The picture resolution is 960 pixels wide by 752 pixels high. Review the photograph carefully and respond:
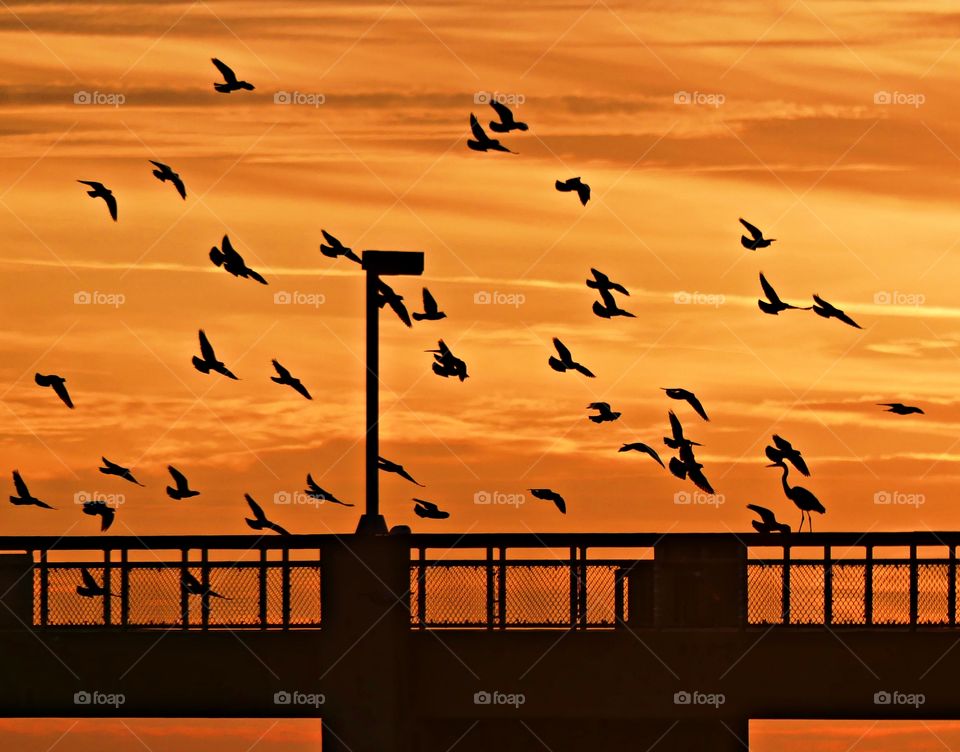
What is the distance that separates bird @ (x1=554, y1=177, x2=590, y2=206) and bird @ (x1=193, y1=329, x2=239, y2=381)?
5.95 meters

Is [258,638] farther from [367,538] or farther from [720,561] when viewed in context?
[720,561]

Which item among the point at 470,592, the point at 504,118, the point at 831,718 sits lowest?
the point at 831,718

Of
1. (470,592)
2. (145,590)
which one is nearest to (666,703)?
(470,592)

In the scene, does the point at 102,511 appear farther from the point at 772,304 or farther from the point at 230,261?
the point at 772,304

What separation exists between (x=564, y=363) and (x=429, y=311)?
→ 7.62ft

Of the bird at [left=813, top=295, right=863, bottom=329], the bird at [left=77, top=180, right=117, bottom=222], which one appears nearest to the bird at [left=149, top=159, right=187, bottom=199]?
the bird at [left=77, top=180, right=117, bottom=222]

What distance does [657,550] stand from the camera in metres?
29.4

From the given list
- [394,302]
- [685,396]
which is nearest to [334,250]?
[394,302]

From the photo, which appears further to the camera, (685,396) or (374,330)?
(685,396)

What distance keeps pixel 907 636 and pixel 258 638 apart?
9.39 metres

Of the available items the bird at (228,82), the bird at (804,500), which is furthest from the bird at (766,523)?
the bird at (228,82)

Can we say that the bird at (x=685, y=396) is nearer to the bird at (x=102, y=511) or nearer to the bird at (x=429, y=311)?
the bird at (x=429, y=311)

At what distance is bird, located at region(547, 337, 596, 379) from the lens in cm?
3111

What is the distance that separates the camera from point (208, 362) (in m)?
30.5
